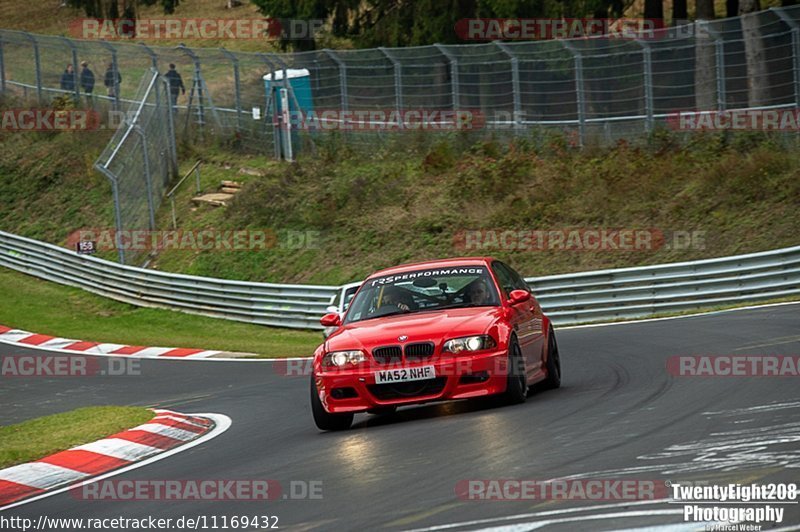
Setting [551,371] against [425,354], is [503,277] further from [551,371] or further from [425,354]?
[425,354]

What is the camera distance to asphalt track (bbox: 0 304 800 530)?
671cm

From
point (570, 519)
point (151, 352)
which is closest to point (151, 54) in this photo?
point (151, 352)

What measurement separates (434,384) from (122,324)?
1917 cm

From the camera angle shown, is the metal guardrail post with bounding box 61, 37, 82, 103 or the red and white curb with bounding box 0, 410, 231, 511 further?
the metal guardrail post with bounding box 61, 37, 82, 103

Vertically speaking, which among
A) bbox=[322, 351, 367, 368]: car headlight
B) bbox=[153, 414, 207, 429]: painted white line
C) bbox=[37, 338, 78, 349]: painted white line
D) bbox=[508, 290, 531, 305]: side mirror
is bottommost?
bbox=[37, 338, 78, 349]: painted white line

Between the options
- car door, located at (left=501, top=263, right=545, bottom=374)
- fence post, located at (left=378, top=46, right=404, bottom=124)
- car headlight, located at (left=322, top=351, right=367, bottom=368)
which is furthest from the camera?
fence post, located at (left=378, top=46, right=404, bottom=124)

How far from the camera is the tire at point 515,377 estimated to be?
1101 centimetres

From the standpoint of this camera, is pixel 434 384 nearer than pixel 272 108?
Yes

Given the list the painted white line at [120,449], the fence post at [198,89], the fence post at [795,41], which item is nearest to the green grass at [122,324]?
the fence post at [198,89]

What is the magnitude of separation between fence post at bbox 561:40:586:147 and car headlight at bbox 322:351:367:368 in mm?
17657

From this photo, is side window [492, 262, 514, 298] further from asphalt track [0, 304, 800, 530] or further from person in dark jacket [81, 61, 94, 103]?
person in dark jacket [81, 61, 94, 103]

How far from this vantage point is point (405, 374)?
425 inches

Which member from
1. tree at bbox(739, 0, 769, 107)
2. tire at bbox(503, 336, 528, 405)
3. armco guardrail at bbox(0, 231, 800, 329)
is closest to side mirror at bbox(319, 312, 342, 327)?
tire at bbox(503, 336, 528, 405)

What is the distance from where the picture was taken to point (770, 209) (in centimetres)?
2430
